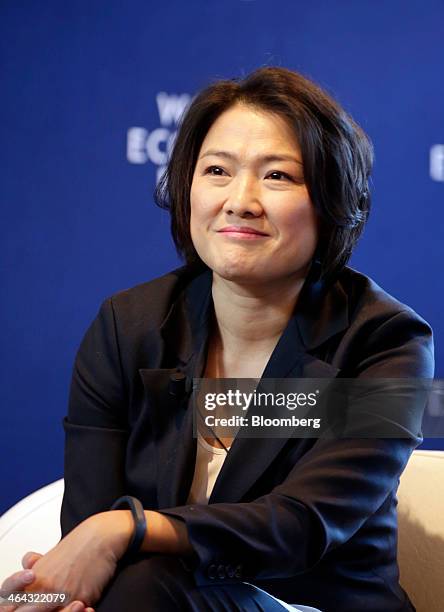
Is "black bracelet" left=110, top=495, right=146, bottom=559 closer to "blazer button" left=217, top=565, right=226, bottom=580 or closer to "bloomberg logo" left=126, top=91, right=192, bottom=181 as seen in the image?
"blazer button" left=217, top=565, right=226, bottom=580

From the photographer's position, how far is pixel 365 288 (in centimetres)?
148

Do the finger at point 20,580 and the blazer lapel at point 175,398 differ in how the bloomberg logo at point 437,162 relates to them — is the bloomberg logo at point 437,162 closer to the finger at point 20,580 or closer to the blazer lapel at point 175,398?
the blazer lapel at point 175,398

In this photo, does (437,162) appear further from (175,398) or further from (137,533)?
(137,533)

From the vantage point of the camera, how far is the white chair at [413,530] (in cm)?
161

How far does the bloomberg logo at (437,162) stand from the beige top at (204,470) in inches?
60.6

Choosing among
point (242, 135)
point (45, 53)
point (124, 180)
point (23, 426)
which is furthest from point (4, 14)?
point (242, 135)

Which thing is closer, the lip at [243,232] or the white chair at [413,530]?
the lip at [243,232]

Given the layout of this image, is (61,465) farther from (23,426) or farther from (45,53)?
(45,53)

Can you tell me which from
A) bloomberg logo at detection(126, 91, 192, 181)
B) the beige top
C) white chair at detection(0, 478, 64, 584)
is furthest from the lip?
bloomberg logo at detection(126, 91, 192, 181)

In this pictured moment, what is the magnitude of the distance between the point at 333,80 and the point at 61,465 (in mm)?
1352

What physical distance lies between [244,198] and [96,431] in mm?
425

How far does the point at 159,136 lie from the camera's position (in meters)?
2.67

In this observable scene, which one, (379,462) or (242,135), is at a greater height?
(242,135)

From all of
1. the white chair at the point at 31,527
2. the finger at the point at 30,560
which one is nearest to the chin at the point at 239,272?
the finger at the point at 30,560
